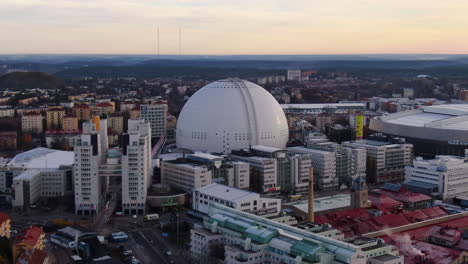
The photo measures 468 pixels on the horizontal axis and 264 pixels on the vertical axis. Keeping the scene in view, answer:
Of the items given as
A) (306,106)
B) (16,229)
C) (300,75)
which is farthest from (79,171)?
(300,75)

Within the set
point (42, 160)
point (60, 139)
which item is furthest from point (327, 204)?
point (60, 139)

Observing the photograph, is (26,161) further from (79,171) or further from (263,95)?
(263,95)

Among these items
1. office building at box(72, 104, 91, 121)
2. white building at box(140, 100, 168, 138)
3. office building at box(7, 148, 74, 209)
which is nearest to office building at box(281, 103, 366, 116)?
white building at box(140, 100, 168, 138)

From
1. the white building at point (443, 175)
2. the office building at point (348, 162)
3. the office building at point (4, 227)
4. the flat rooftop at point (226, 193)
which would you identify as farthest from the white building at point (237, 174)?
the office building at point (4, 227)

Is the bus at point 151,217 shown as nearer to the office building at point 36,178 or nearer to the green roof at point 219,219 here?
the office building at point 36,178

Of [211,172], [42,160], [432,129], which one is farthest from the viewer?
[432,129]

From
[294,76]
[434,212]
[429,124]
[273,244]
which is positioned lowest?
[434,212]

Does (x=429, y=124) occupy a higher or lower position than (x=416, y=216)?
higher

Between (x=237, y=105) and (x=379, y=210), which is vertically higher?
(x=237, y=105)

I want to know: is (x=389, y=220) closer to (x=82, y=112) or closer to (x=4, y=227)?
(x=4, y=227)
